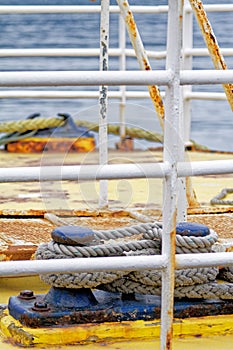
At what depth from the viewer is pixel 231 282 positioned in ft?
8.98

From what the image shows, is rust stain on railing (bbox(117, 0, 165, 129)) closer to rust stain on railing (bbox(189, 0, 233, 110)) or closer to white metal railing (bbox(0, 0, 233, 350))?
rust stain on railing (bbox(189, 0, 233, 110))

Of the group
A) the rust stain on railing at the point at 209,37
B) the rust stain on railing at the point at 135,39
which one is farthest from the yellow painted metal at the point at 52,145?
the rust stain on railing at the point at 209,37

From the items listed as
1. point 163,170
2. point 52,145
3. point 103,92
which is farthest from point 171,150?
point 52,145

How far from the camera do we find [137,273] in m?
2.53

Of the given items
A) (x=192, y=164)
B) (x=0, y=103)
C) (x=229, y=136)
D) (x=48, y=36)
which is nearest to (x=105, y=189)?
(x=192, y=164)

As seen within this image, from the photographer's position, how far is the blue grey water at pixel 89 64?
5121 mm

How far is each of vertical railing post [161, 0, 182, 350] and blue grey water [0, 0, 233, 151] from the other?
635 mm

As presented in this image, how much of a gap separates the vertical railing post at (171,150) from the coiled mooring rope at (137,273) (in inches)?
13.6

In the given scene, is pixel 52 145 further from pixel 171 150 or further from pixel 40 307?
pixel 171 150

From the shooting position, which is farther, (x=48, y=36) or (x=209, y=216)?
(x=48, y=36)

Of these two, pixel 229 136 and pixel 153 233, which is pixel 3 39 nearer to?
pixel 229 136

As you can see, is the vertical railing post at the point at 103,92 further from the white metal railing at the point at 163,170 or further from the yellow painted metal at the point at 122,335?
the white metal railing at the point at 163,170

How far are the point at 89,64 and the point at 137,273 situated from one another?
24101mm

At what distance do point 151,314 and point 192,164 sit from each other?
541mm
